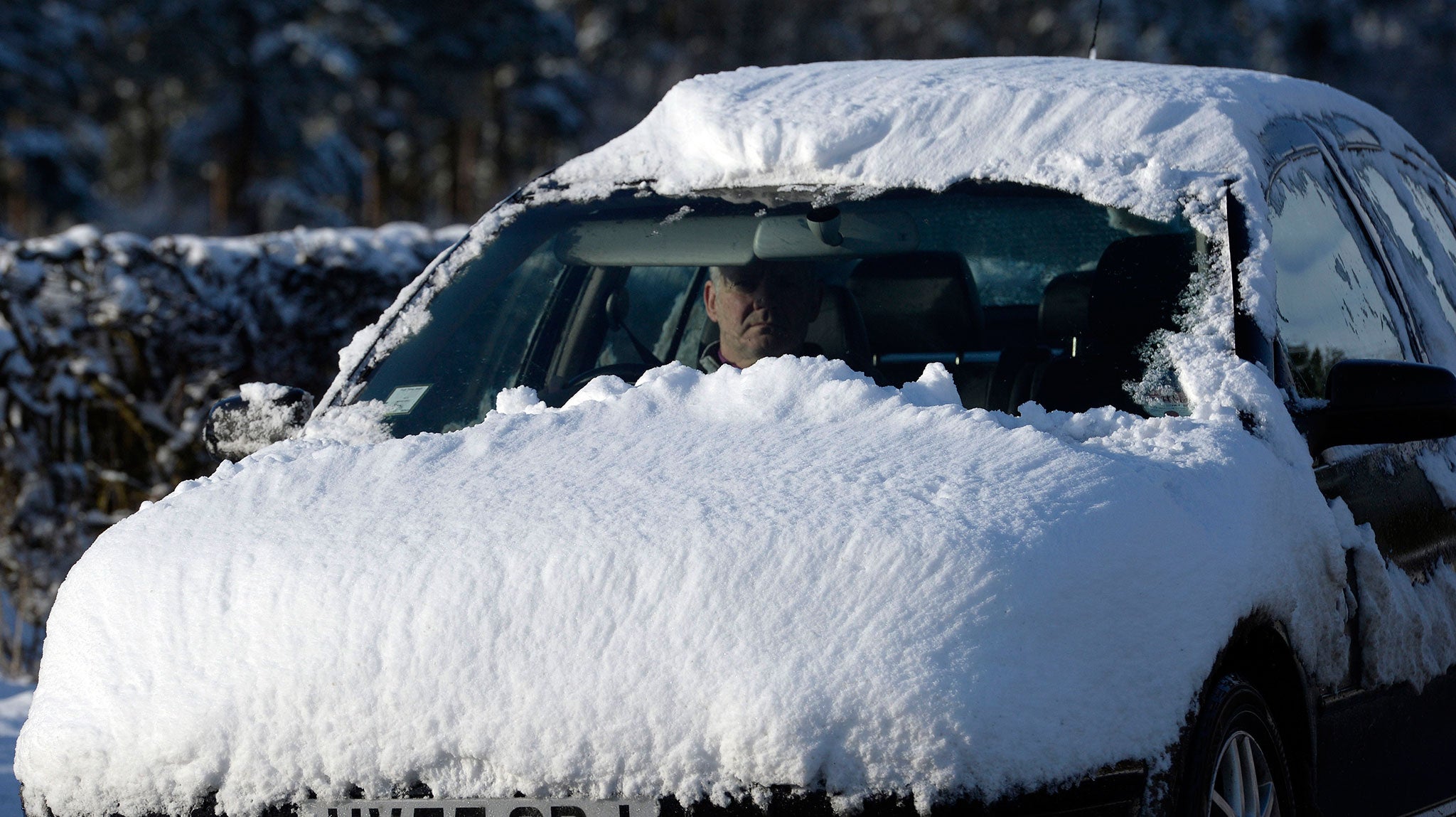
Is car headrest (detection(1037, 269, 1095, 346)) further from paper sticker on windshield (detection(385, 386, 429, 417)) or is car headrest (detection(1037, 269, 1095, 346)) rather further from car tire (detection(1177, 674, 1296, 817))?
paper sticker on windshield (detection(385, 386, 429, 417))

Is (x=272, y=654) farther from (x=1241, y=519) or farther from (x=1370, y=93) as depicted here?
(x=1370, y=93)

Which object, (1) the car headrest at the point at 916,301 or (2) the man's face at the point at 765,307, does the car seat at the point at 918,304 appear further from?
(2) the man's face at the point at 765,307

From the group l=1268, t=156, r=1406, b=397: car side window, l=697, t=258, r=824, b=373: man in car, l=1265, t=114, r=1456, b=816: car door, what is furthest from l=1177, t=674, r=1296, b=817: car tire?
l=697, t=258, r=824, b=373: man in car

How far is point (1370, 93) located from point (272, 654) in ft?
187

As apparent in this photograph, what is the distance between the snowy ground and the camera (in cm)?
380

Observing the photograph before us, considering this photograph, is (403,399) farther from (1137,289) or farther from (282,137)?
(282,137)

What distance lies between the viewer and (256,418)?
134 inches

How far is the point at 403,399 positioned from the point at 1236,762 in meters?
1.76

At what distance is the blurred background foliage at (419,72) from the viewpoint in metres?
30.9

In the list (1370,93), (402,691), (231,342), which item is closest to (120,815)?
(402,691)

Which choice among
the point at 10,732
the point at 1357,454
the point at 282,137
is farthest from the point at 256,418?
the point at 282,137

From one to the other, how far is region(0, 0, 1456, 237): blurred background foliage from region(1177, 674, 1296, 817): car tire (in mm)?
16137

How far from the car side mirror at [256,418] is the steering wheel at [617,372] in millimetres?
556

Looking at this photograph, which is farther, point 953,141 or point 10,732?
point 10,732
